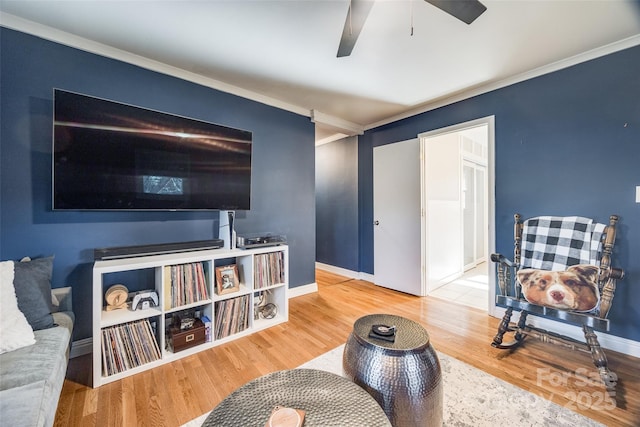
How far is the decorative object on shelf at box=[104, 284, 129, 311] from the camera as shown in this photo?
179cm

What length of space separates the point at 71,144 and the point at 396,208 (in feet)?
10.6

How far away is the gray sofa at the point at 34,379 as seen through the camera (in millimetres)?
867

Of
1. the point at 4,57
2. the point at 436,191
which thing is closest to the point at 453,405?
the point at 436,191

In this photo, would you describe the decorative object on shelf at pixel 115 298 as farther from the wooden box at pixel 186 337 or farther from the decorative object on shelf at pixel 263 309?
the decorative object on shelf at pixel 263 309

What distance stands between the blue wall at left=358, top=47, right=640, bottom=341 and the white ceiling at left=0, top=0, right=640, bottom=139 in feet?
0.56

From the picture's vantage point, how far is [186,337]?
6.25 ft

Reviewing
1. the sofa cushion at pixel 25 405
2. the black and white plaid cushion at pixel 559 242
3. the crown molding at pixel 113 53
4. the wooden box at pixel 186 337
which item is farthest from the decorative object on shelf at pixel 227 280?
the black and white plaid cushion at pixel 559 242

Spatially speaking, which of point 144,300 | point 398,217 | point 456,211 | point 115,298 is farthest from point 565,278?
point 115,298

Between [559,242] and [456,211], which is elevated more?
[456,211]

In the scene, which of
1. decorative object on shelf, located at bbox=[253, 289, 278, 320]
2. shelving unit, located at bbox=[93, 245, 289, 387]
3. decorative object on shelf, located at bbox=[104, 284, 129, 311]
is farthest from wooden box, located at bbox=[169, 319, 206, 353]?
decorative object on shelf, located at bbox=[253, 289, 278, 320]

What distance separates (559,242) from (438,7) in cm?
201

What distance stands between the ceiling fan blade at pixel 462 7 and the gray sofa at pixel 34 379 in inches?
89.6

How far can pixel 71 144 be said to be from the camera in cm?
168

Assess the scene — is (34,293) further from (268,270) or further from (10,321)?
(268,270)
